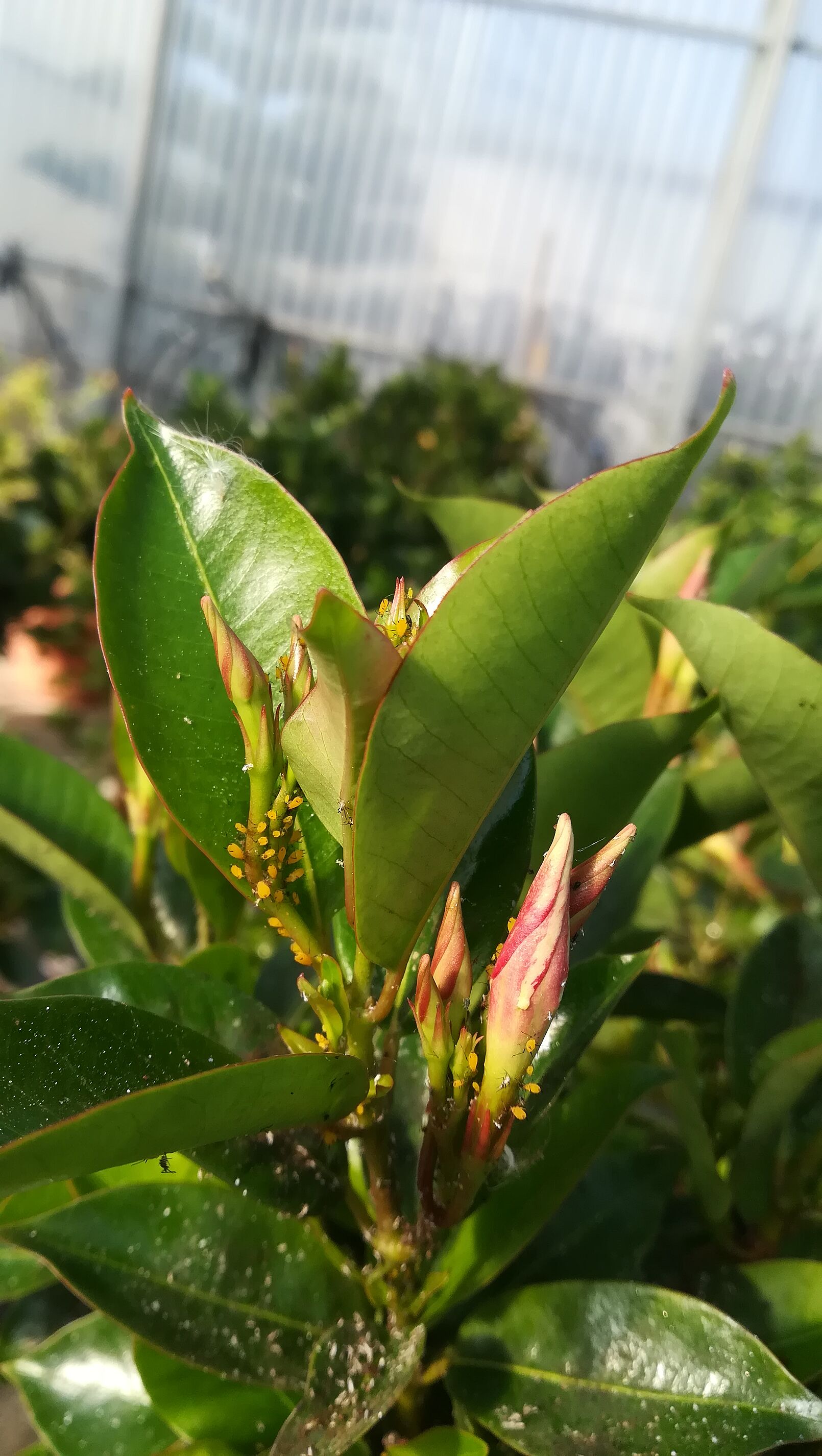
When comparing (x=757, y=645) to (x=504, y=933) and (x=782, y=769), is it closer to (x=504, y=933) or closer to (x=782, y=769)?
(x=782, y=769)

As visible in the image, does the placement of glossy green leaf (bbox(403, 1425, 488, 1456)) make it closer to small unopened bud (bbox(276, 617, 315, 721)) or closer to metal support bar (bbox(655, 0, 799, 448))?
small unopened bud (bbox(276, 617, 315, 721))

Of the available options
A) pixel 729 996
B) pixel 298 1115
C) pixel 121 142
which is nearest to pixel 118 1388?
pixel 298 1115

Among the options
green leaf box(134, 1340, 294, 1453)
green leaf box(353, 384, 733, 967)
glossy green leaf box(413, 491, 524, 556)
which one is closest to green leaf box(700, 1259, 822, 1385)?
green leaf box(134, 1340, 294, 1453)

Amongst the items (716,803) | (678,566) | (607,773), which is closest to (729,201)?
(678,566)

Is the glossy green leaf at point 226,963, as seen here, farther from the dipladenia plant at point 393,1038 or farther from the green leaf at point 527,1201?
the green leaf at point 527,1201

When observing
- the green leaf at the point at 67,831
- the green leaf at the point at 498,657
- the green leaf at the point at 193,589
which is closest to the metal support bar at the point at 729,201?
the green leaf at the point at 67,831
